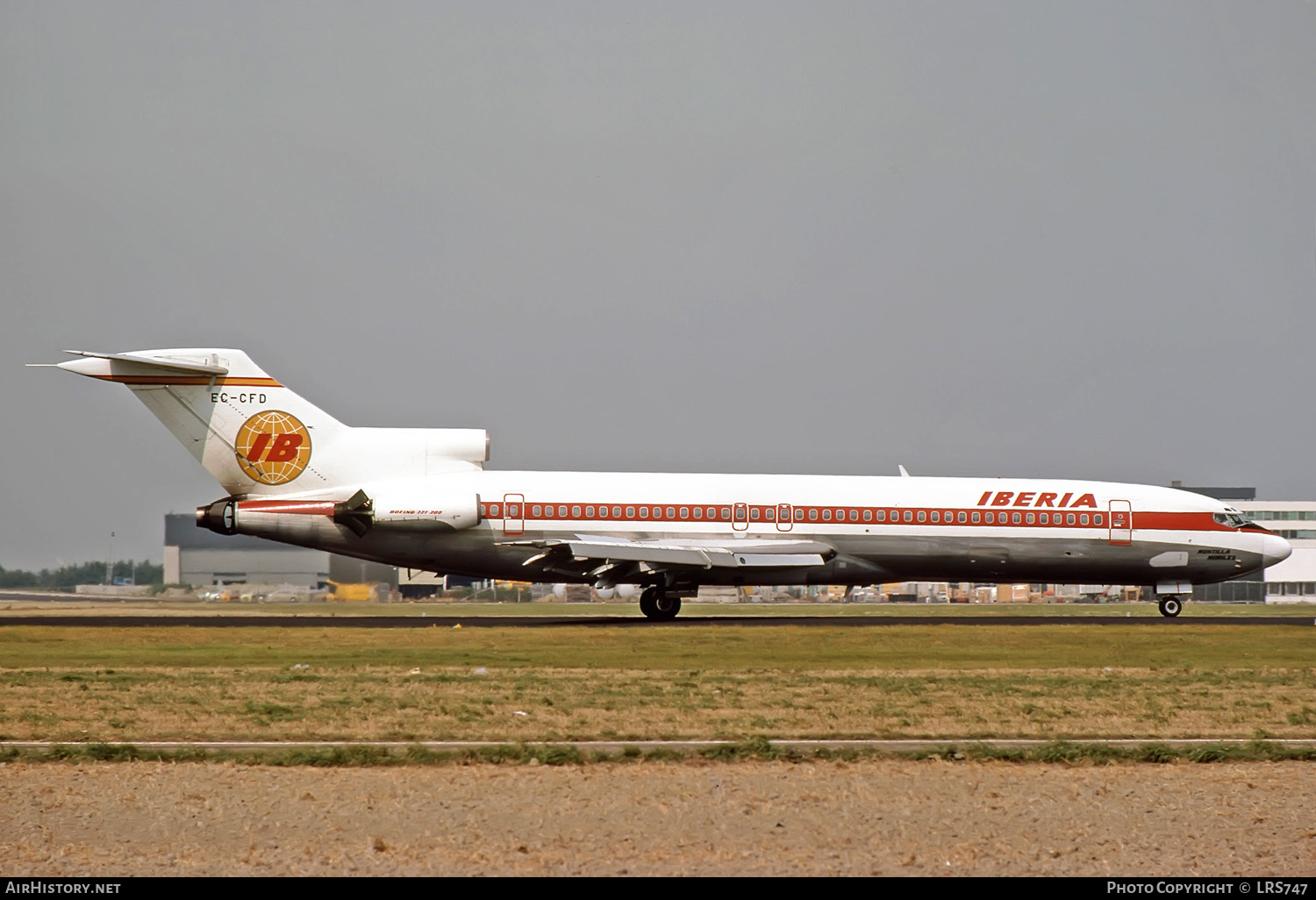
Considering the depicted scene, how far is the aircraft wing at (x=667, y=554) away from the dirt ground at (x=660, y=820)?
1936cm

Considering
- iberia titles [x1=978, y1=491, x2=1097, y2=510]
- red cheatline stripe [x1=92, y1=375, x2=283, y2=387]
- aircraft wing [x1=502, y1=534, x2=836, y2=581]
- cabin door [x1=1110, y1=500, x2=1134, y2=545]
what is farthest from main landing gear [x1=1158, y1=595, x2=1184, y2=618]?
red cheatline stripe [x1=92, y1=375, x2=283, y2=387]

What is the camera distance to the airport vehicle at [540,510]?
106 feet

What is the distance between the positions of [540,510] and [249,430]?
7462 mm

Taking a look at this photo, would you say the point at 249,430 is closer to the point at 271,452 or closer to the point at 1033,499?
the point at 271,452

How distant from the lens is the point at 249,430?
1289 inches

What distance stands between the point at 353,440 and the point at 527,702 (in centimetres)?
1938

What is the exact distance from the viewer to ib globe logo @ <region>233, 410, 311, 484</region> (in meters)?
32.8

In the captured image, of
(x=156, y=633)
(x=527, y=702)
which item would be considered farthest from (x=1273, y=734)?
(x=156, y=633)

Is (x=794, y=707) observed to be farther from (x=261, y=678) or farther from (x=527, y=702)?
(x=261, y=678)

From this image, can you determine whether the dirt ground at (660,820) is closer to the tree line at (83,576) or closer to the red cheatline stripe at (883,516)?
the red cheatline stripe at (883,516)

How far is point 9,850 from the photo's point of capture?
8648mm

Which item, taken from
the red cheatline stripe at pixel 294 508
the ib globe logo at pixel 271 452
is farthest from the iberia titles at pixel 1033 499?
the ib globe logo at pixel 271 452

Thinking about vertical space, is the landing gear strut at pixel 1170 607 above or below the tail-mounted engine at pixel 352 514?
below

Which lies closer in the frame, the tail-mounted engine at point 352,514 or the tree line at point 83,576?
the tail-mounted engine at point 352,514
